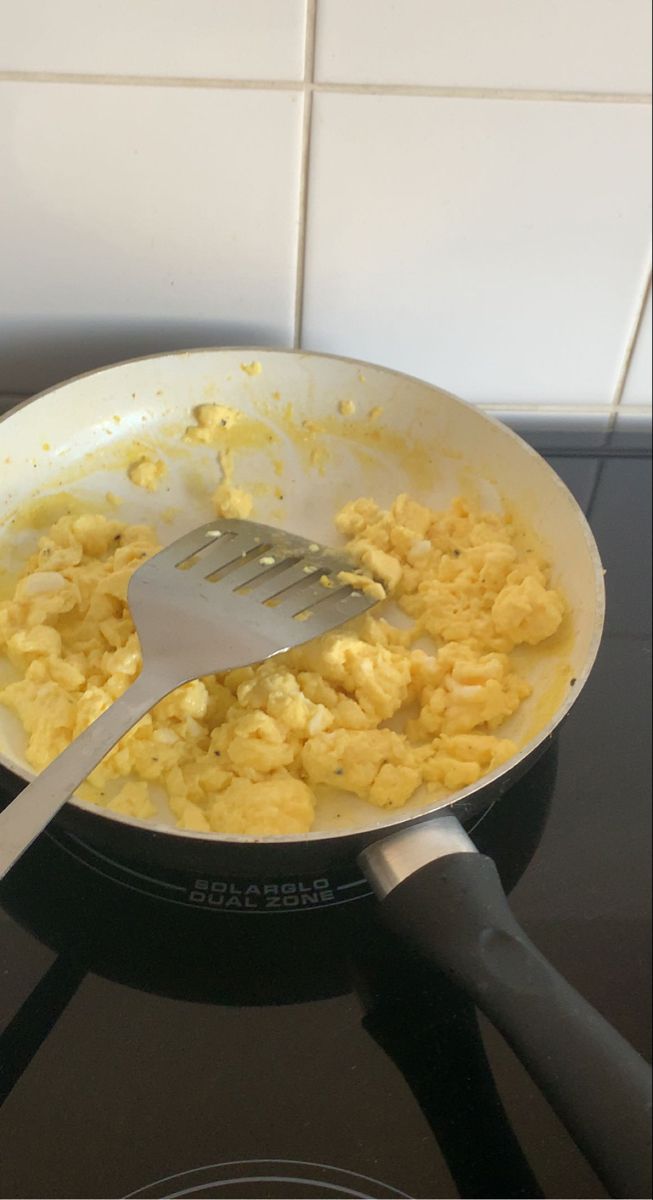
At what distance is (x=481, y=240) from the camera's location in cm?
71

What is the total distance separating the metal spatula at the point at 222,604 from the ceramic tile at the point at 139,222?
0.58ft

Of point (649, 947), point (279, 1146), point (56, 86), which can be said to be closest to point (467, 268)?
point (56, 86)

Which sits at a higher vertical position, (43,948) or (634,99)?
(634,99)

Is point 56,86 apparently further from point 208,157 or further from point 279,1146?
point 279,1146

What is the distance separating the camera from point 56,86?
616 mm

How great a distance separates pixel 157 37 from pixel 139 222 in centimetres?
12

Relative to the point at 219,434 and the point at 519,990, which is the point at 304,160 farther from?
the point at 519,990

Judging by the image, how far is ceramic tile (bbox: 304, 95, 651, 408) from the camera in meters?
0.65

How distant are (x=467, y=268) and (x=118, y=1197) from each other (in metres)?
0.63

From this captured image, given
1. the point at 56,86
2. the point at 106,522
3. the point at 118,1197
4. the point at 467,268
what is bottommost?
the point at 118,1197

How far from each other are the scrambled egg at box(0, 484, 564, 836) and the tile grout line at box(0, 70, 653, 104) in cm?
29

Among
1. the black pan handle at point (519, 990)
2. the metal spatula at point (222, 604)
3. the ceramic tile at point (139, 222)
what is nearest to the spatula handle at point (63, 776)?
the metal spatula at point (222, 604)

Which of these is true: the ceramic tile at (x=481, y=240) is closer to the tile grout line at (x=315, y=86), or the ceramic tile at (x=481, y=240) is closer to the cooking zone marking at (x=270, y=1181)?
the tile grout line at (x=315, y=86)

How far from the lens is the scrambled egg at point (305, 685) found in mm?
571
